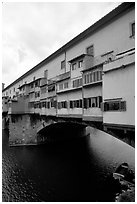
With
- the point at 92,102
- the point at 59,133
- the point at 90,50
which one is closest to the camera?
the point at 92,102

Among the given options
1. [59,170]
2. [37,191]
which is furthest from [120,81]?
[59,170]

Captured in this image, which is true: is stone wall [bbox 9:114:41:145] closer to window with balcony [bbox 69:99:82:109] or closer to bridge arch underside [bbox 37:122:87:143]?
bridge arch underside [bbox 37:122:87:143]

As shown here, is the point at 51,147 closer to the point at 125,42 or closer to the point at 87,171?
the point at 87,171

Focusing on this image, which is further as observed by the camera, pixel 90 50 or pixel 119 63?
pixel 90 50

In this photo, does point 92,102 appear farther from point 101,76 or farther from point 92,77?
point 101,76

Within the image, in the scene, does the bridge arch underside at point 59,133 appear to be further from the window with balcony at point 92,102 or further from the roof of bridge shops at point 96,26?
the window with balcony at point 92,102

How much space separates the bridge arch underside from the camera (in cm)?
3603

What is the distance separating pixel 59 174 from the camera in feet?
67.9

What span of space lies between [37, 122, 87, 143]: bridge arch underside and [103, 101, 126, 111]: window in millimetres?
20554

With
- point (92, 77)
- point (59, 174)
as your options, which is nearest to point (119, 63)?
point (92, 77)

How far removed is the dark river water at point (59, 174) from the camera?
15.9 meters

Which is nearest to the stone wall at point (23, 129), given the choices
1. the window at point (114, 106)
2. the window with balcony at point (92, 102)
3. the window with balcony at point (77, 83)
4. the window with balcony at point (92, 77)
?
the window with balcony at point (77, 83)

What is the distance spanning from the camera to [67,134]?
136ft

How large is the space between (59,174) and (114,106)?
12315 millimetres
